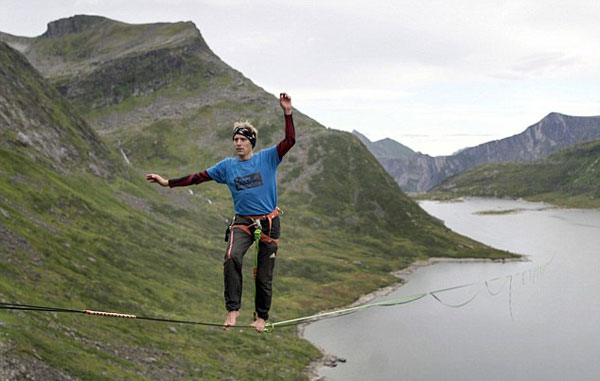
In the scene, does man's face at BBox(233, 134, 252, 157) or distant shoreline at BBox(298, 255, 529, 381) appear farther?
distant shoreline at BBox(298, 255, 529, 381)

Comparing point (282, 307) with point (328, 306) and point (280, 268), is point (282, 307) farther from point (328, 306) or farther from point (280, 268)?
point (280, 268)

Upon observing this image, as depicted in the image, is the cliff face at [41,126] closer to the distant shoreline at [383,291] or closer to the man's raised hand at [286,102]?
the distant shoreline at [383,291]

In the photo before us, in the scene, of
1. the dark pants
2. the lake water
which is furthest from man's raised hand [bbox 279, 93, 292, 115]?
the lake water

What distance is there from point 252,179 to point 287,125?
153 cm

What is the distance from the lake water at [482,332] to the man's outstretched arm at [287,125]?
7216 cm

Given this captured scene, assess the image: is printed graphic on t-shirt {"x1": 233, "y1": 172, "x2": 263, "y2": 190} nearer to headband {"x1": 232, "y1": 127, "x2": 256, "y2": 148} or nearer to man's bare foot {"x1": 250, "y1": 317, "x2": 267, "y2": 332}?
headband {"x1": 232, "y1": 127, "x2": 256, "y2": 148}

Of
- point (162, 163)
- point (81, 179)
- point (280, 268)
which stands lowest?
point (280, 268)

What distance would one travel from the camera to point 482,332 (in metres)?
100

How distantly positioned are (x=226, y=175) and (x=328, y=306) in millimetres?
100773

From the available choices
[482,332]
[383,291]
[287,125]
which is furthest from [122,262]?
[287,125]

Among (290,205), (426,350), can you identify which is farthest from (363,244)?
(426,350)

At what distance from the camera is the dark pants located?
1170cm

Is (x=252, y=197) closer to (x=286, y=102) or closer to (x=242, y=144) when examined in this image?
(x=242, y=144)

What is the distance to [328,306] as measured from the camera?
110m
